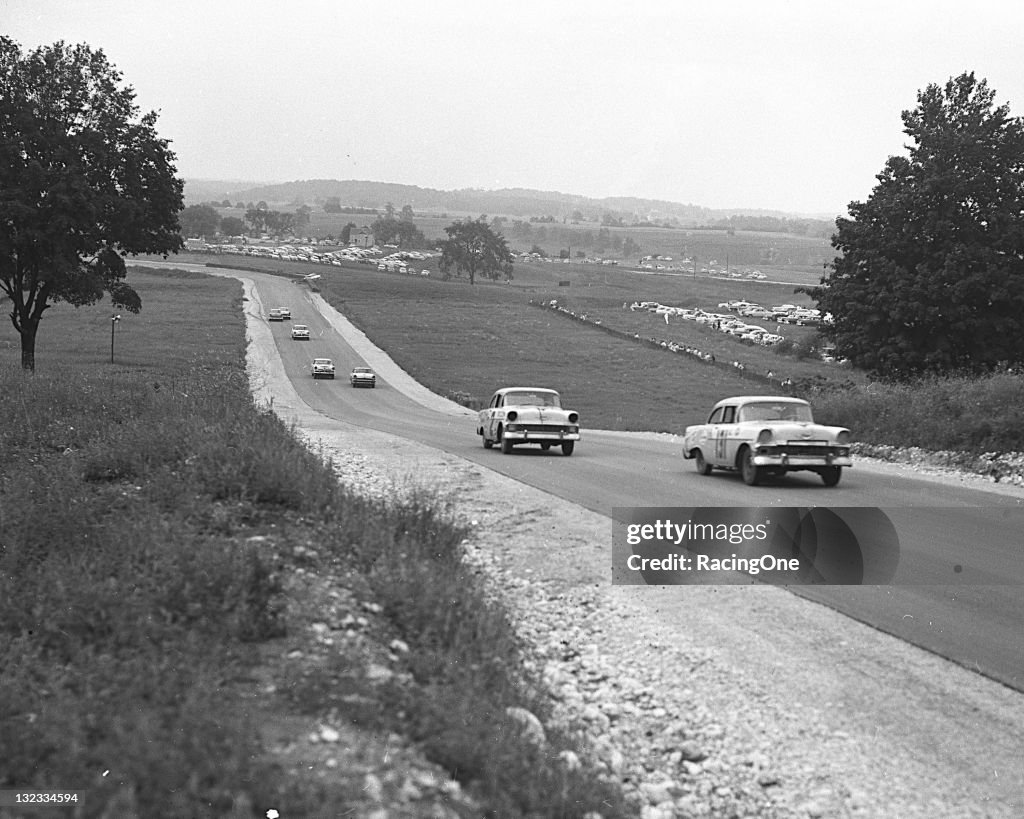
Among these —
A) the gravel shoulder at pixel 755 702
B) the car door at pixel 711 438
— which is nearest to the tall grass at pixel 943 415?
the car door at pixel 711 438

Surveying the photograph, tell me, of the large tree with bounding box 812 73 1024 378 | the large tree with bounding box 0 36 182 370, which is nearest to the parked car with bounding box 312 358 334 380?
the large tree with bounding box 0 36 182 370

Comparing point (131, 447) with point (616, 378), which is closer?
point (131, 447)

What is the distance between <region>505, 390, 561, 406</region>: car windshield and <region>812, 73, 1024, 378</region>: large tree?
730 inches

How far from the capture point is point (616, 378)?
64688mm

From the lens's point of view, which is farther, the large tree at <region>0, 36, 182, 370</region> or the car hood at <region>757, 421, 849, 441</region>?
the large tree at <region>0, 36, 182, 370</region>

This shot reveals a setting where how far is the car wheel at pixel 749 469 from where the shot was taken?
661 inches

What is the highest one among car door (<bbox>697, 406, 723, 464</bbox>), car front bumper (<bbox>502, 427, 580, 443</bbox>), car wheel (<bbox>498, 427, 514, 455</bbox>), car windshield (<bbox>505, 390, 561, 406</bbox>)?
car door (<bbox>697, 406, 723, 464</bbox>)

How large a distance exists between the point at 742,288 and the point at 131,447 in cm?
17621

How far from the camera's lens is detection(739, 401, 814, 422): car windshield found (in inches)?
689

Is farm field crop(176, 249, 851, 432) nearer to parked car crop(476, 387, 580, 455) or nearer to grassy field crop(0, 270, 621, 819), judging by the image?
parked car crop(476, 387, 580, 455)

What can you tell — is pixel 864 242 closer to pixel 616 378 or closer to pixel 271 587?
pixel 616 378

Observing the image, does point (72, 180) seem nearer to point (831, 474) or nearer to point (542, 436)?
point (542, 436)

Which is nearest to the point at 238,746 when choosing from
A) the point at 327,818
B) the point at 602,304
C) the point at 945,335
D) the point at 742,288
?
the point at 327,818

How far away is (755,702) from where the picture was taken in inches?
275
